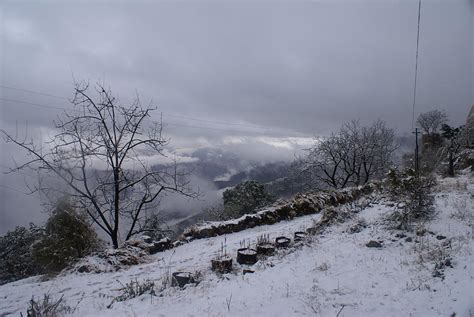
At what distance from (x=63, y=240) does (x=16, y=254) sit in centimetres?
882

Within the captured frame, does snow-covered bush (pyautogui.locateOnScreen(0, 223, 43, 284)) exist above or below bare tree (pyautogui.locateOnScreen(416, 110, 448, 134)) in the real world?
below

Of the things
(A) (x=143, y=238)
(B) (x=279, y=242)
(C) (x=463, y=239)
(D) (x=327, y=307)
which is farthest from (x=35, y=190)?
(C) (x=463, y=239)

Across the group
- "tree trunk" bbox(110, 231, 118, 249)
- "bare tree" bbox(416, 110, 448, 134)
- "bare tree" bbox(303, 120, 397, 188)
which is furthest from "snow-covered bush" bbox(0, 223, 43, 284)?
"bare tree" bbox(416, 110, 448, 134)

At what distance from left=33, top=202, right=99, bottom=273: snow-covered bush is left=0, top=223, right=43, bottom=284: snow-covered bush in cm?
458

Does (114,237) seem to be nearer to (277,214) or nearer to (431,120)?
(277,214)

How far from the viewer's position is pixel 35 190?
841 cm

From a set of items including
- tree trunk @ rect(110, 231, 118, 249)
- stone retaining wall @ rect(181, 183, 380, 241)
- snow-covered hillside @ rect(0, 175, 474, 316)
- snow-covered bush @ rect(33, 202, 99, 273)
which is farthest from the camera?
stone retaining wall @ rect(181, 183, 380, 241)

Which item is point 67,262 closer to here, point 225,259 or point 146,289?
point 146,289

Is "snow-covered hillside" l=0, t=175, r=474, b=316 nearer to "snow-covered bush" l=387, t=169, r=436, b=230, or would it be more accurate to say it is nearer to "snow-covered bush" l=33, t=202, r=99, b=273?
"snow-covered bush" l=387, t=169, r=436, b=230

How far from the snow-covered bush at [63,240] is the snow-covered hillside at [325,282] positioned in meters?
0.71

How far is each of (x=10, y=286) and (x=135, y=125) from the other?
5268 millimetres

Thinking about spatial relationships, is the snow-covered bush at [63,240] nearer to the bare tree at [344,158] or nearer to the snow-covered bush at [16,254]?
the snow-covered bush at [16,254]

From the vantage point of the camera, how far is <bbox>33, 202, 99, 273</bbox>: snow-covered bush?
300 inches

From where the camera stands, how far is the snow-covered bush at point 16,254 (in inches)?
485
